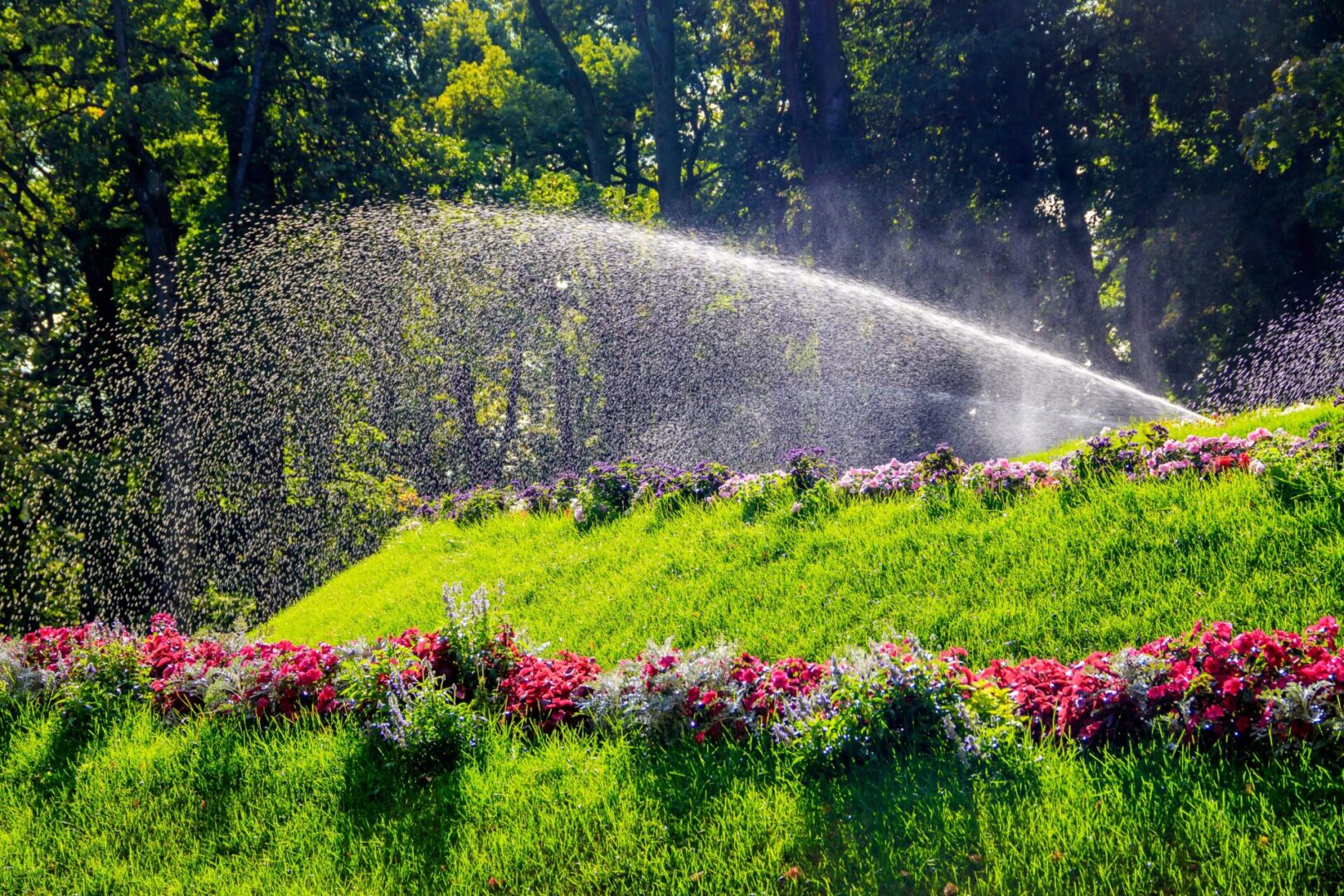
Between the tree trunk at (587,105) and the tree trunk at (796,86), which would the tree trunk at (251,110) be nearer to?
the tree trunk at (587,105)

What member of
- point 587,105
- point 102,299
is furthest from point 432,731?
point 587,105

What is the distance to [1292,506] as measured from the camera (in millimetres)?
5082

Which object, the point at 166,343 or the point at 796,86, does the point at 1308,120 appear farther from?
the point at 166,343

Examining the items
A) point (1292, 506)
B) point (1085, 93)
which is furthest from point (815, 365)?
point (1292, 506)

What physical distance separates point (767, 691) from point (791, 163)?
21761 mm

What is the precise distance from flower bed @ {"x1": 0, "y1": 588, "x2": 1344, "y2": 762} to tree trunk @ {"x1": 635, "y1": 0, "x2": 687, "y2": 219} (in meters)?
17.6

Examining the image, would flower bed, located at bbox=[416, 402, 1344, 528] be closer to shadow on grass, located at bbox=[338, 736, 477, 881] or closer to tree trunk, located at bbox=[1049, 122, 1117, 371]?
shadow on grass, located at bbox=[338, 736, 477, 881]

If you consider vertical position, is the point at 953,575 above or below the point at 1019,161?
below

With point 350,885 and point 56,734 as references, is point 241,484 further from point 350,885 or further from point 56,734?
point 350,885

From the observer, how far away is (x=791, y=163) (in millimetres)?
23953

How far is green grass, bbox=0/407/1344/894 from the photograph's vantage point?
2.91m

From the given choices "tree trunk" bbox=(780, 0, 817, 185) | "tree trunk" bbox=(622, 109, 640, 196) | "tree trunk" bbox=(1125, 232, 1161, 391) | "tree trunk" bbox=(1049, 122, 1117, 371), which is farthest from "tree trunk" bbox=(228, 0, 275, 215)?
"tree trunk" bbox=(1125, 232, 1161, 391)

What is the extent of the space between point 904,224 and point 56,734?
19.9 metres

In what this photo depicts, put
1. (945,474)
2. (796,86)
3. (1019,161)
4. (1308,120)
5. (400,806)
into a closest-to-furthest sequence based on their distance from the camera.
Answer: (400,806) → (945,474) → (1308,120) → (796,86) → (1019,161)
